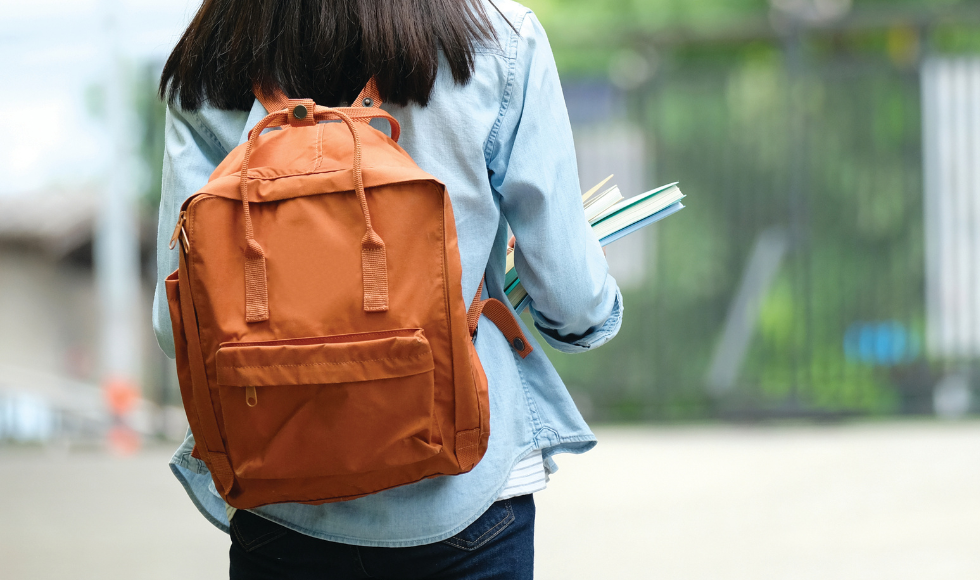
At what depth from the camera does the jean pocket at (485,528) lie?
4.40 ft

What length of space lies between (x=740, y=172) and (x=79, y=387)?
24.7 ft

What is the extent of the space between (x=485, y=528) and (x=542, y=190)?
47cm

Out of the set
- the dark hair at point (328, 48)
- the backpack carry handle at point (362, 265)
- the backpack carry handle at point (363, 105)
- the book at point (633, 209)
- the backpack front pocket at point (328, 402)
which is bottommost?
the backpack front pocket at point (328, 402)

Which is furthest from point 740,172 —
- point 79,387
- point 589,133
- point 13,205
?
point 13,205

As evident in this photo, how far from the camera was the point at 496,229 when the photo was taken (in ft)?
4.67

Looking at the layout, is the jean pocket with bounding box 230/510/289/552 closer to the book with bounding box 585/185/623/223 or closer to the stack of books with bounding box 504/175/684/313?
the stack of books with bounding box 504/175/684/313

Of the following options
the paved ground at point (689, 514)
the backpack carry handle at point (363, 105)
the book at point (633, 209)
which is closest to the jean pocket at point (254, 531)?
the backpack carry handle at point (363, 105)

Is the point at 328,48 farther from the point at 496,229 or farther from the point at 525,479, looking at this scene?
the point at 525,479

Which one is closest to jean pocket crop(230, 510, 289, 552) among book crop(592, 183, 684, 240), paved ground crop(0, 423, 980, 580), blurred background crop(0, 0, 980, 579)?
book crop(592, 183, 684, 240)

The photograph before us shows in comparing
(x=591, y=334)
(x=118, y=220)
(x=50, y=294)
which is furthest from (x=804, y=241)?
(x=50, y=294)

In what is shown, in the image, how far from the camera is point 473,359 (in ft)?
4.31

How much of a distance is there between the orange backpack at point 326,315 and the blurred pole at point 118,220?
7430 millimetres

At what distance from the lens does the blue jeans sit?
134cm

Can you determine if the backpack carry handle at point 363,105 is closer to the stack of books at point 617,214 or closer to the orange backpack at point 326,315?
the orange backpack at point 326,315
